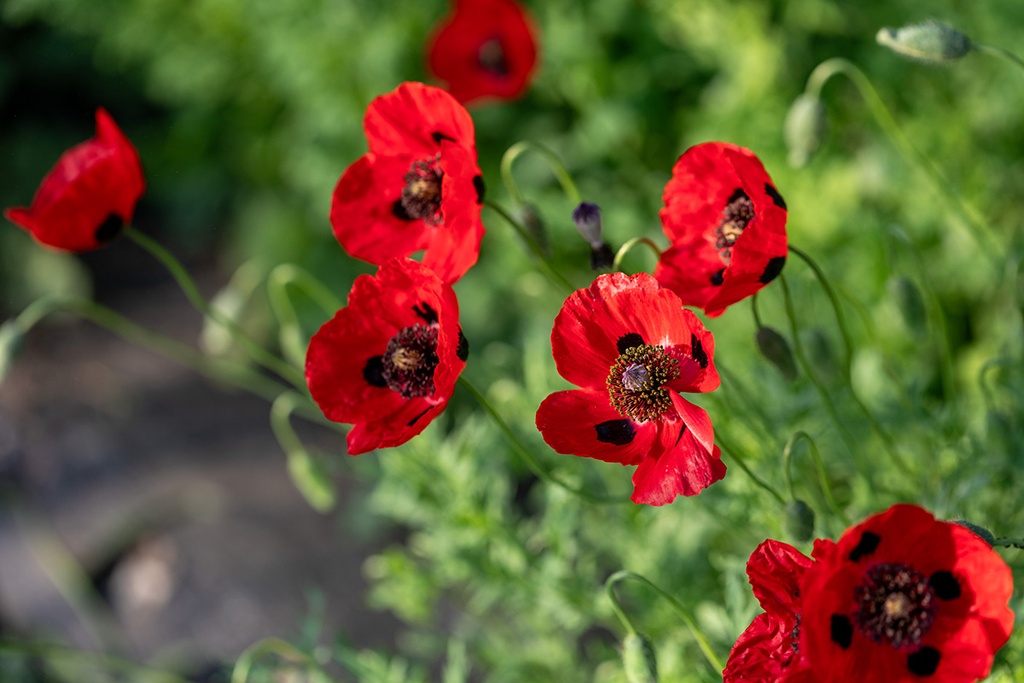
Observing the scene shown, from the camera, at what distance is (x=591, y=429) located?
1.13 meters

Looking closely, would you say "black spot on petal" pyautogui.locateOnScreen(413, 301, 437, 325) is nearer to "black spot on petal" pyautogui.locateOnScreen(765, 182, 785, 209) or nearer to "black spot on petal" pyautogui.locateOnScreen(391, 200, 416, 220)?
"black spot on petal" pyautogui.locateOnScreen(391, 200, 416, 220)

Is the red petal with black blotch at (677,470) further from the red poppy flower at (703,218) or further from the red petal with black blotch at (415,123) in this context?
the red petal with black blotch at (415,123)

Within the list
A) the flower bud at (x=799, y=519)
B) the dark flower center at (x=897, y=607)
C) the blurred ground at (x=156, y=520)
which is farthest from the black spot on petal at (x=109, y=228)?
the blurred ground at (x=156, y=520)

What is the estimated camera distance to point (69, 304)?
159 cm

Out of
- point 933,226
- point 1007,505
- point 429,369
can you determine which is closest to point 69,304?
point 429,369

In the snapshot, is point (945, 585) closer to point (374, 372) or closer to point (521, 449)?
point (521, 449)

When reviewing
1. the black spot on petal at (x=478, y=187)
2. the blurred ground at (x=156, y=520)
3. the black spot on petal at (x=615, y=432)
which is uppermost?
the black spot on petal at (x=478, y=187)

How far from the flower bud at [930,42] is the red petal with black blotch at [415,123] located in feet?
1.91

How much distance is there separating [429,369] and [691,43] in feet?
6.68

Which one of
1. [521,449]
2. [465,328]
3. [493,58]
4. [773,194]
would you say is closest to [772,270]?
[773,194]

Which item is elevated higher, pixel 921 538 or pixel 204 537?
pixel 921 538

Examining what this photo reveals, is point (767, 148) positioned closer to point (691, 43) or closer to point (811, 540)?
point (691, 43)

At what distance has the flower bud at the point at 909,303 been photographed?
61.8 inches

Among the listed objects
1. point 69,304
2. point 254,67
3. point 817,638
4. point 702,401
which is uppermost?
point 817,638
